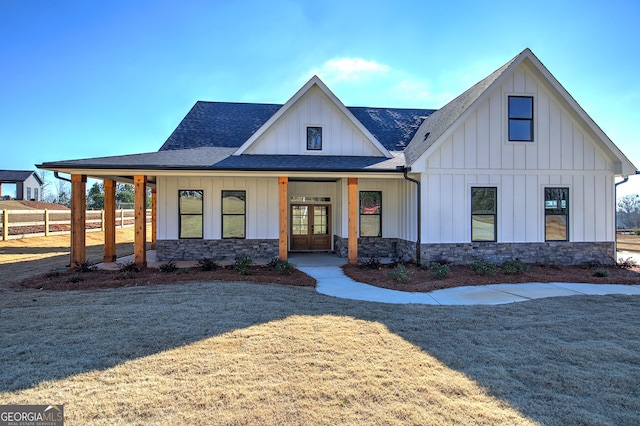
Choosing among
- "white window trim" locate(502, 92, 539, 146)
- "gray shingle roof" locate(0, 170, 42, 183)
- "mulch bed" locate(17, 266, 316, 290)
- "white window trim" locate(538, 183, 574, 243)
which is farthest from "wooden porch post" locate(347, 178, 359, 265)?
"gray shingle roof" locate(0, 170, 42, 183)

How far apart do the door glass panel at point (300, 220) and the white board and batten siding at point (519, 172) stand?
5382mm

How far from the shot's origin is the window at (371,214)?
13211 millimetres

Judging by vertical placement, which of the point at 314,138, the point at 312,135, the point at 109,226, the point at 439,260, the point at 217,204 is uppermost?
the point at 312,135

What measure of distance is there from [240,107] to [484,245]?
1223 cm

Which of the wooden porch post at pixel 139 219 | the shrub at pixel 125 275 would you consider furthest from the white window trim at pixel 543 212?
the wooden porch post at pixel 139 219

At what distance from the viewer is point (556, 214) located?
454 inches

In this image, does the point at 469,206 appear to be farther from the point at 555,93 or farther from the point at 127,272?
the point at 127,272

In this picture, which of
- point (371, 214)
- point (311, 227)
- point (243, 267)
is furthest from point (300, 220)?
point (243, 267)

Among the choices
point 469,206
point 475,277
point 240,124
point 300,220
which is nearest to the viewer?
point 475,277

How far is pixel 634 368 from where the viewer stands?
12.6ft

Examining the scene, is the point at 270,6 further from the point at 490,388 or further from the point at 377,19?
the point at 490,388

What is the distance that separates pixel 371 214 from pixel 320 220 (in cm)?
254

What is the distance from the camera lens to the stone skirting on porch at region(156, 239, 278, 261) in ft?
40.1

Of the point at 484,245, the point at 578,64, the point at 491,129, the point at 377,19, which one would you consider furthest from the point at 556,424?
the point at 578,64
